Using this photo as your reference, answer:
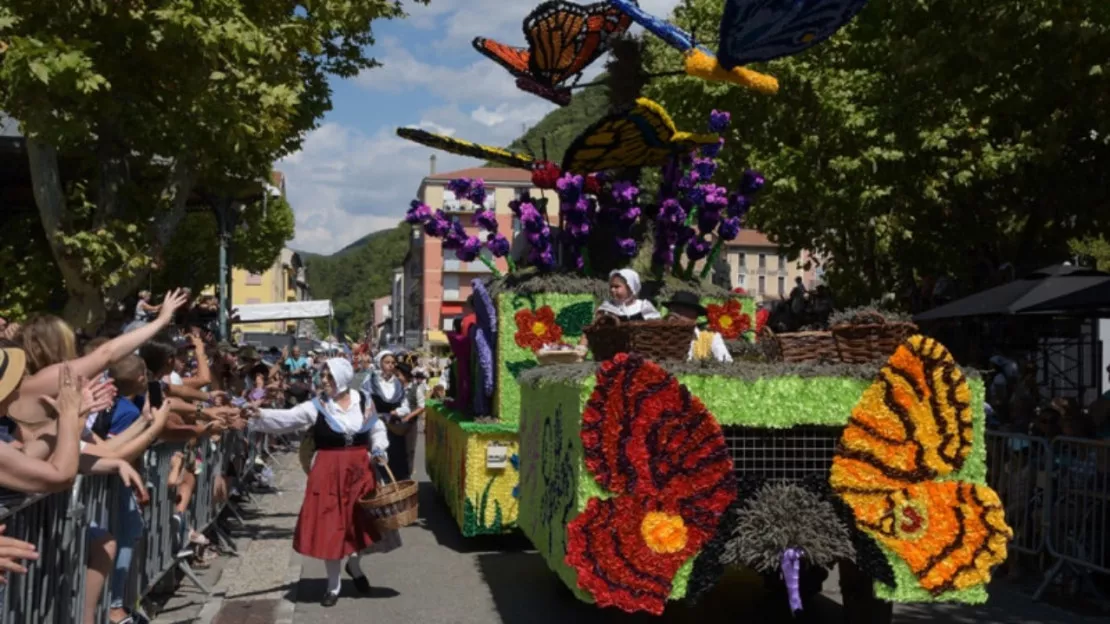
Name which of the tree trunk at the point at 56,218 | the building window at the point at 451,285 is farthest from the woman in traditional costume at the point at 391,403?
the building window at the point at 451,285

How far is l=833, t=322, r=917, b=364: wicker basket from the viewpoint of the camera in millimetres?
7156

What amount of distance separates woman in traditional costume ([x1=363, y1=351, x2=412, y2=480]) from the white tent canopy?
23327mm

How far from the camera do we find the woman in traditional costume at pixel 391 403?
45.4 feet

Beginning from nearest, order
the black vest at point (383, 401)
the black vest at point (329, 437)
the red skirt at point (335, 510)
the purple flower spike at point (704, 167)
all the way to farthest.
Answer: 1. the red skirt at point (335, 510)
2. the black vest at point (329, 437)
3. the purple flower spike at point (704, 167)
4. the black vest at point (383, 401)

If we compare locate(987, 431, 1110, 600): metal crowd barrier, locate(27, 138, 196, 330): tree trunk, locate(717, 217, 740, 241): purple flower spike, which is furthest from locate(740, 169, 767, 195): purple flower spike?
locate(27, 138, 196, 330): tree trunk

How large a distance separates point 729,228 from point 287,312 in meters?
28.6

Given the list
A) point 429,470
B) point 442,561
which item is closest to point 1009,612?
point 442,561

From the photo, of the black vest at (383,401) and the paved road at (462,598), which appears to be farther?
the black vest at (383,401)

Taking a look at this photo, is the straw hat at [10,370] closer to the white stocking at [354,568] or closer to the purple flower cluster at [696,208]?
the white stocking at [354,568]

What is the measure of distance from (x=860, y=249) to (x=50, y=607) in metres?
22.4

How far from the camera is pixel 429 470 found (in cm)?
1608

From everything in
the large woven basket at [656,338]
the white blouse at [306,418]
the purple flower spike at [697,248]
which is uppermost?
the purple flower spike at [697,248]

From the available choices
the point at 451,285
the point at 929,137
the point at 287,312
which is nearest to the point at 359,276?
the point at 451,285

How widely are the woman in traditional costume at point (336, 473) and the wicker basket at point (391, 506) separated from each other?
0.17 metres
